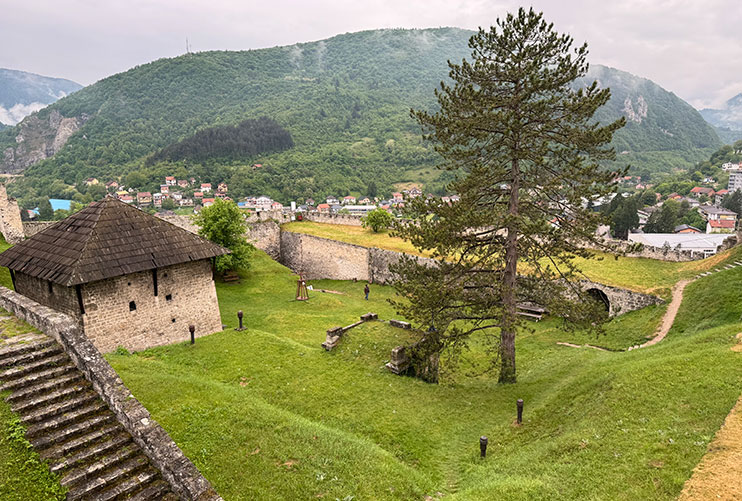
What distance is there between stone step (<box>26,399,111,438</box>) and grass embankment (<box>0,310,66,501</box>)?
181mm

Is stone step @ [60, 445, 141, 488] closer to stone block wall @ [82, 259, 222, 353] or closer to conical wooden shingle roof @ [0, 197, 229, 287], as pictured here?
conical wooden shingle roof @ [0, 197, 229, 287]

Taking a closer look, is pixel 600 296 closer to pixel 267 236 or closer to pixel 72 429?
pixel 72 429

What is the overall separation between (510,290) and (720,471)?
23.8 feet

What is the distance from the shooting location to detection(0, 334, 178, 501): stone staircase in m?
6.39

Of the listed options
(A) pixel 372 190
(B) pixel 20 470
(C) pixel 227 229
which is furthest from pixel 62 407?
(A) pixel 372 190

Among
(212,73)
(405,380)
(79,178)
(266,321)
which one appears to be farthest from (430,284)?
(212,73)

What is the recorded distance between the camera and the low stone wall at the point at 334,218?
4522 centimetres

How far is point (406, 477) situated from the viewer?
8.48 m

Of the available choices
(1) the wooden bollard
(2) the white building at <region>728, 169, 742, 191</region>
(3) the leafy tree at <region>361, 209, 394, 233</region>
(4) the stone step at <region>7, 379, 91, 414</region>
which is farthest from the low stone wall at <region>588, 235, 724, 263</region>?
(2) the white building at <region>728, 169, 742, 191</region>

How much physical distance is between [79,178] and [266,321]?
429 ft

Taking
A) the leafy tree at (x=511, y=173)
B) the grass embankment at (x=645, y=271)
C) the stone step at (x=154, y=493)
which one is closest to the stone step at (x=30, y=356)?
the stone step at (x=154, y=493)

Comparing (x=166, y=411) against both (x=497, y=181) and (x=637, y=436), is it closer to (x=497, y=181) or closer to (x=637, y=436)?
(x=637, y=436)

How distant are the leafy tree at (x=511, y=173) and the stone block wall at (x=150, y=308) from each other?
333 inches

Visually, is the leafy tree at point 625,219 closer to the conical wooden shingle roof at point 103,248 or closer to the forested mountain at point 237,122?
the conical wooden shingle roof at point 103,248
